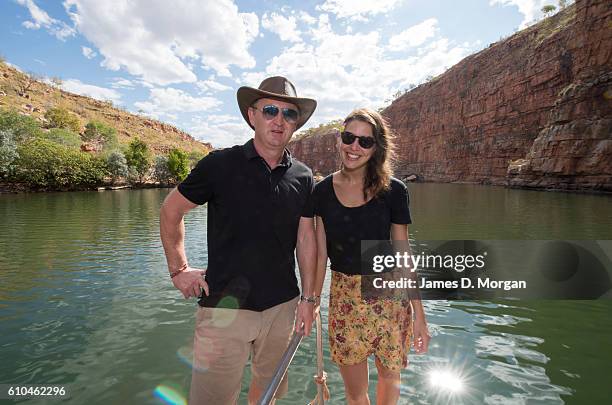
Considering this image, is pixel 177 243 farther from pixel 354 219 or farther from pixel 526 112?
pixel 526 112

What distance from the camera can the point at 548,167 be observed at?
4181 cm

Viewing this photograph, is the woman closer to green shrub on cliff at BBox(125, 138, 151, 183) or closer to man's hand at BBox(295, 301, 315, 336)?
man's hand at BBox(295, 301, 315, 336)

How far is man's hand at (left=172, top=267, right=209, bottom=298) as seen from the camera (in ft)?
8.21

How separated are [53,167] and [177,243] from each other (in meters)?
60.4

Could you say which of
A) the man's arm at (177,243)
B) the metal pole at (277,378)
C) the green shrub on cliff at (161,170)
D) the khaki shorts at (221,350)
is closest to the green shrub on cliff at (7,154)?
the green shrub on cliff at (161,170)

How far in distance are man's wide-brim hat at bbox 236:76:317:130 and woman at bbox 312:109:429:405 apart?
1.58 ft

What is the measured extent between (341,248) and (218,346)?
123cm

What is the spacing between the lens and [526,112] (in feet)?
197

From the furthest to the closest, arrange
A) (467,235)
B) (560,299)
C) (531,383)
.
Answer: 1. (467,235)
2. (560,299)
3. (531,383)

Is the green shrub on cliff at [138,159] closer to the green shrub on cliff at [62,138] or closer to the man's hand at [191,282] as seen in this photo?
the green shrub on cliff at [62,138]

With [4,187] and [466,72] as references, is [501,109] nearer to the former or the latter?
[466,72]

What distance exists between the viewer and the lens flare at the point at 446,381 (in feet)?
14.2

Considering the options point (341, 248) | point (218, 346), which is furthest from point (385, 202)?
point (218, 346)

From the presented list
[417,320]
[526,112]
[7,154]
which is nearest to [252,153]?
[417,320]
